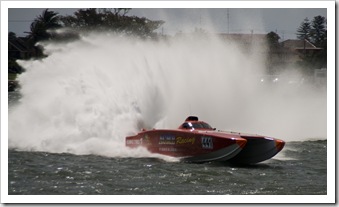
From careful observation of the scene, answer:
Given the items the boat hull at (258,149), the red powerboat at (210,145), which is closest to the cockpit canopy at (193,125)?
the red powerboat at (210,145)

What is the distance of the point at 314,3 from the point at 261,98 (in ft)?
37.8

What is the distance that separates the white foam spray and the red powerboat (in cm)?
80

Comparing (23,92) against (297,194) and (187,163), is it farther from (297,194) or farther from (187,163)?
(297,194)

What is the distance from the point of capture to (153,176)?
47.0 feet

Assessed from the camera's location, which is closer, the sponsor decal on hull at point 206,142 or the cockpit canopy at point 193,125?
the sponsor decal on hull at point 206,142

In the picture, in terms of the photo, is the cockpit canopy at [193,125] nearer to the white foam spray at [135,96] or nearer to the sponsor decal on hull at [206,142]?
the sponsor decal on hull at [206,142]

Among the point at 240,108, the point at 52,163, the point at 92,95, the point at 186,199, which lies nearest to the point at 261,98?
the point at 240,108

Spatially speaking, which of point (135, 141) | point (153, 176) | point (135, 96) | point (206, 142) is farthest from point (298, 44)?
point (153, 176)

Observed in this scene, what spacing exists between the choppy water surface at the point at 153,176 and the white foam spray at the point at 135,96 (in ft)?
5.26

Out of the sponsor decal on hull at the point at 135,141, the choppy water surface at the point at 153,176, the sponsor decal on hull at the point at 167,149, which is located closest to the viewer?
the choppy water surface at the point at 153,176

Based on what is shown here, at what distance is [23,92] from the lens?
64.7 ft

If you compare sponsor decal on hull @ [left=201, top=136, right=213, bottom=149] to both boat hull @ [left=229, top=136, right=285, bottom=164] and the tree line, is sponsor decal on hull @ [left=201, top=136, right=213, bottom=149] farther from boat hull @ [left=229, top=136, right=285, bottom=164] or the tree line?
the tree line

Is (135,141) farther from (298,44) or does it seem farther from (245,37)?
(298,44)

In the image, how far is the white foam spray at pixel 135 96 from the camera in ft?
60.6
